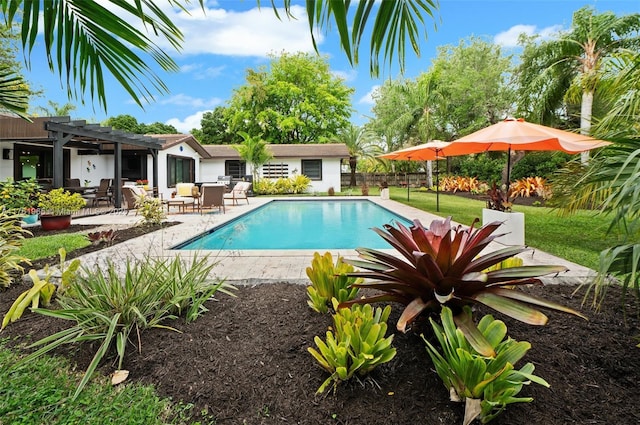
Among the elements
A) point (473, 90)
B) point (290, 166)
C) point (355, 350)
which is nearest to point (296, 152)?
point (290, 166)

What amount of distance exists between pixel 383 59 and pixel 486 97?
2943 cm

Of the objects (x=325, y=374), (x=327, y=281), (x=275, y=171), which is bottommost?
(x=325, y=374)

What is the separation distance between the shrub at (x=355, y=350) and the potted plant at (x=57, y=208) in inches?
346

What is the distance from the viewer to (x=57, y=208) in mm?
8773

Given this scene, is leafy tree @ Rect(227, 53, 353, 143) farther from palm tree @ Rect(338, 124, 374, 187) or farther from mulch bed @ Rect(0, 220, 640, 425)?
mulch bed @ Rect(0, 220, 640, 425)

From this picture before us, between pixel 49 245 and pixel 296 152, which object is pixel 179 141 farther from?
pixel 49 245

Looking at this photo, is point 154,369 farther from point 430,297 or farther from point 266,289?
point 430,297

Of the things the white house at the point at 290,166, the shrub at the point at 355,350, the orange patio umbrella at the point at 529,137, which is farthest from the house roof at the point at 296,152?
the shrub at the point at 355,350

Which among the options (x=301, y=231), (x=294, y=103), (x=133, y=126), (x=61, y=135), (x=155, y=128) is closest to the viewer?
(x=301, y=231)

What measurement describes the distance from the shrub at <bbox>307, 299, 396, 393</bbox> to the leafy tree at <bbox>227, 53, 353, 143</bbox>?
32116 millimetres

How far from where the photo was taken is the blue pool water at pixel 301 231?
7.48 m

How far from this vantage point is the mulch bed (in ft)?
5.76

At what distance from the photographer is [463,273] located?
2.05m

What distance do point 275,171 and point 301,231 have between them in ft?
49.5
